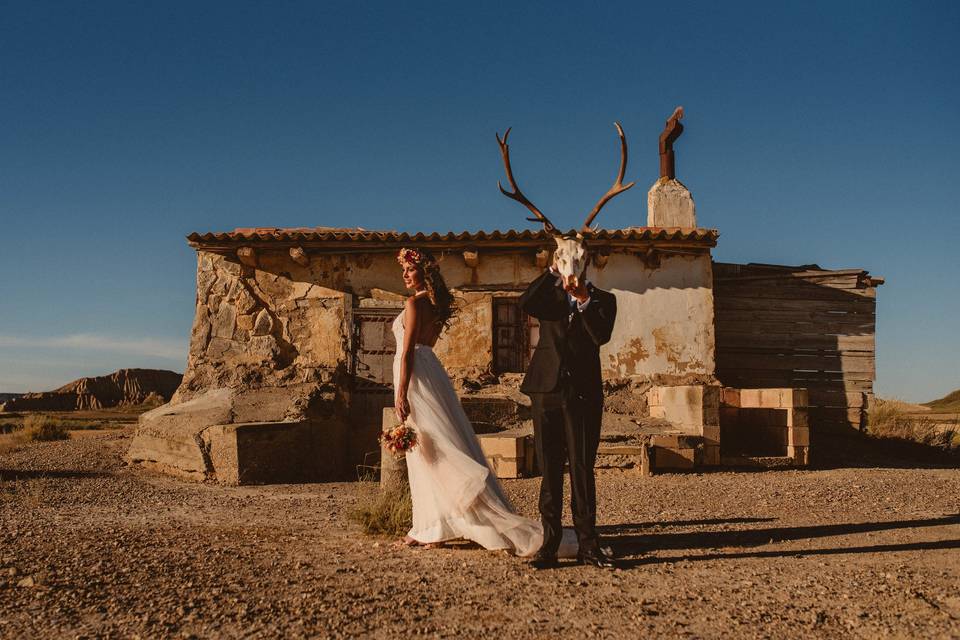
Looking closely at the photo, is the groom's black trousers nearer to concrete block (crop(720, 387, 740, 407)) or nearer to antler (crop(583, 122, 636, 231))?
antler (crop(583, 122, 636, 231))

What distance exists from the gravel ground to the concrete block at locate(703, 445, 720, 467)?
212 centimetres

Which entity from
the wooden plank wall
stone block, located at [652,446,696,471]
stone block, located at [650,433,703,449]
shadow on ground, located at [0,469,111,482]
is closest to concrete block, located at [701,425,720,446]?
stone block, located at [650,433,703,449]

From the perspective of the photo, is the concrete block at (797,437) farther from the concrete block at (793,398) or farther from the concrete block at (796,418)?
the concrete block at (793,398)

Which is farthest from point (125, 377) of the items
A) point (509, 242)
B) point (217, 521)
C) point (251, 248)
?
point (217, 521)

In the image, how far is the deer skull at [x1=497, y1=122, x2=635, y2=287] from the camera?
3.95 meters

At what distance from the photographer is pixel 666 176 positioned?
12.0m

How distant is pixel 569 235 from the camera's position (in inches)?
162

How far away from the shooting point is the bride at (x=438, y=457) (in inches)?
169

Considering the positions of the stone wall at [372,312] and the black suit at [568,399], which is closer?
the black suit at [568,399]

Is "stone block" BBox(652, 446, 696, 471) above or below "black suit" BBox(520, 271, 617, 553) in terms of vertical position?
below

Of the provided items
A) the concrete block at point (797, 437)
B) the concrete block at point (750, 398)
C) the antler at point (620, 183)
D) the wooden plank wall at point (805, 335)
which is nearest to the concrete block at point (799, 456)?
the concrete block at point (797, 437)

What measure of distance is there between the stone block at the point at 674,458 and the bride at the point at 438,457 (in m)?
4.54

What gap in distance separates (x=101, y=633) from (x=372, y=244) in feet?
26.4

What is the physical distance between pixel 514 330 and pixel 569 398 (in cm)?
681
